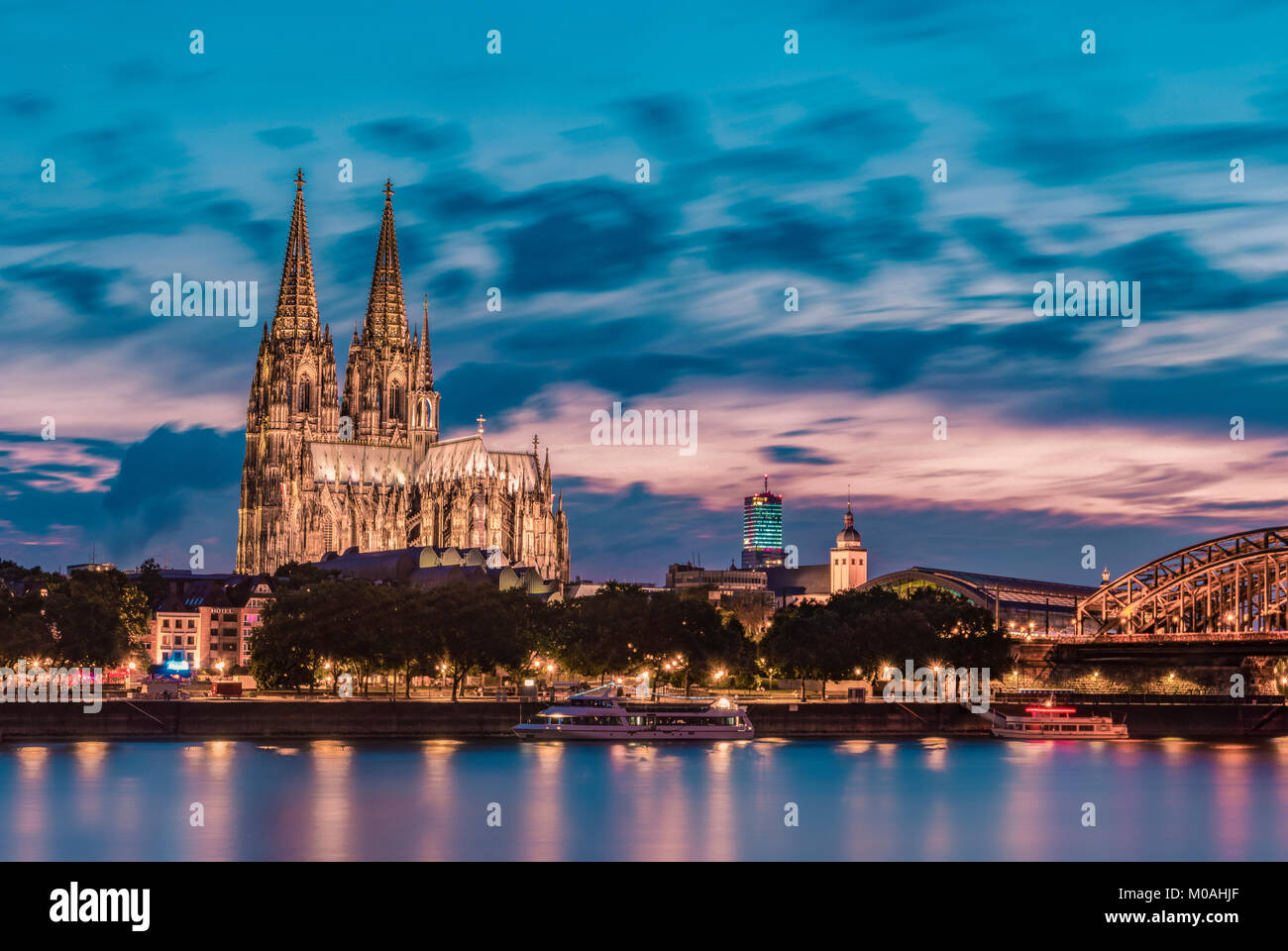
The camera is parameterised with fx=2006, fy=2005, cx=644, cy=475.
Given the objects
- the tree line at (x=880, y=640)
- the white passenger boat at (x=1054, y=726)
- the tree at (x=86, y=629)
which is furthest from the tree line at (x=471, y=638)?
the white passenger boat at (x=1054, y=726)

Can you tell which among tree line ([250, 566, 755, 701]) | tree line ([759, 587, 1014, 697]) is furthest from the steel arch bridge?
tree line ([250, 566, 755, 701])

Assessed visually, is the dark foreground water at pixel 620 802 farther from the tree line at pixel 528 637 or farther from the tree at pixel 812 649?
the tree at pixel 812 649

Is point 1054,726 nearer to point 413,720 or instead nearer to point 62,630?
point 413,720

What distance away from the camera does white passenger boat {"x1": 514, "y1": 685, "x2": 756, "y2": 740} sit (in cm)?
10544

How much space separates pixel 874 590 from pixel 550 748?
163 feet

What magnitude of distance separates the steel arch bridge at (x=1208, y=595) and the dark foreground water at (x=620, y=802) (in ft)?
156

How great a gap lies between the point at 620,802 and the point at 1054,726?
46.5 meters

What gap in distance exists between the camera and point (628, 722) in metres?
108

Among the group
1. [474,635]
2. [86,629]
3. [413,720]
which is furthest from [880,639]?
[86,629]

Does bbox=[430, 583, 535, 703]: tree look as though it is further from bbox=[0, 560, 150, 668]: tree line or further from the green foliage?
bbox=[0, 560, 150, 668]: tree line
